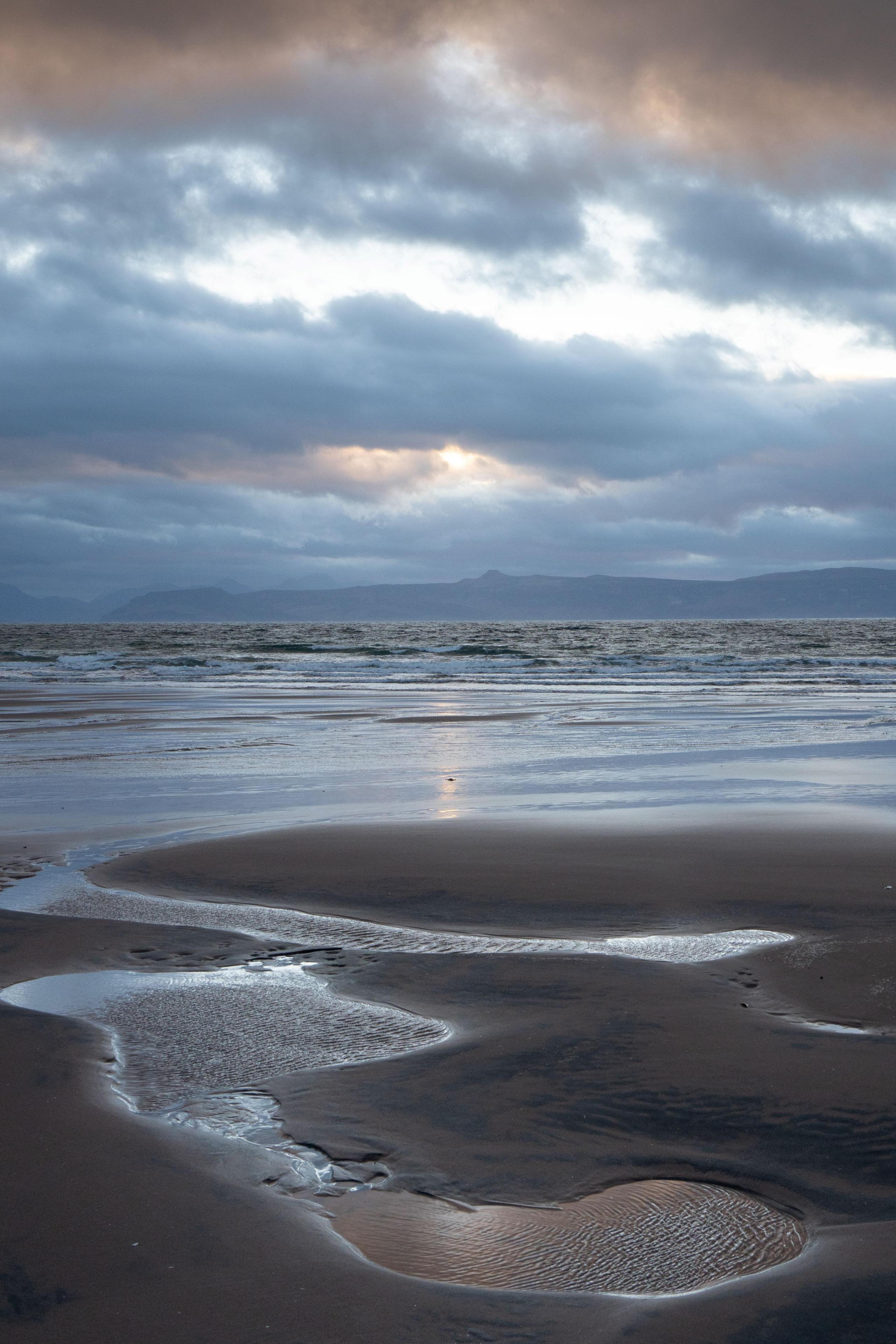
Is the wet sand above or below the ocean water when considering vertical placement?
below

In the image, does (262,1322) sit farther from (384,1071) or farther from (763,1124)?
(763,1124)

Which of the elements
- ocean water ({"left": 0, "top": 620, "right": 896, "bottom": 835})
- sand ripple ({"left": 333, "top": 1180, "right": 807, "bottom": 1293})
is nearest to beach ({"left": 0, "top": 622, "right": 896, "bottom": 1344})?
sand ripple ({"left": 333, "top": 1180, "right": 807, "bottom": 1293})

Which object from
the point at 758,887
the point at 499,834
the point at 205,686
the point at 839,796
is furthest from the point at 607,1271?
the point at 205,686

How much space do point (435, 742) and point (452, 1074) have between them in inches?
415

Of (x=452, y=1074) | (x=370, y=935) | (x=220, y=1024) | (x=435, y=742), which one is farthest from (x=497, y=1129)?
(x=435, y=742)

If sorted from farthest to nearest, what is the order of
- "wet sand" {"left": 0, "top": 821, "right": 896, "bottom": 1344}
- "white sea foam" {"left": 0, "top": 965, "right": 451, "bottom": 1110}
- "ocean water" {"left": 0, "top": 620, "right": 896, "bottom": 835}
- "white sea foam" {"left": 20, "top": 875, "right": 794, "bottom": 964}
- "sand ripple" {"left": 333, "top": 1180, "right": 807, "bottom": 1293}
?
"ocean water" {"left": 0, "top": 620, "right": 896, "bottom": 835} < "white sea foam" {"left": 20, "top": 875, "right": 794, "bottom": 964} < "white sea foam" {"left": 0, "top": 965, "right": 451, "bottom": 1110} < "sand ripple" {"left": 333, "top": 1180, "right": 807, "bottom": 1293} < "wet sand" {"left": 0, "top": 821, "right": 896, "bottom": 1344}

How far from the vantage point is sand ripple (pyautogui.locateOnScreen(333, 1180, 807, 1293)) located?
7.50ft

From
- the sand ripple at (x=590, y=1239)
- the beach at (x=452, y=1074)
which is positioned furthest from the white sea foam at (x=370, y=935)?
A: the sand ripple at (x=590, y=1239)

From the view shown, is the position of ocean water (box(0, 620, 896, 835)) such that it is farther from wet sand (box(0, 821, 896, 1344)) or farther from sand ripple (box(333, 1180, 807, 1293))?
sand ripple (box(333, 1180, 807, 1293))

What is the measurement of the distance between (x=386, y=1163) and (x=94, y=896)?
11.7 ft

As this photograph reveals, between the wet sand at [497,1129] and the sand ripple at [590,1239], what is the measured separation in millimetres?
30

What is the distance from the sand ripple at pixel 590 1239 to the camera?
2.29 m

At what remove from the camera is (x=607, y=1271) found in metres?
2.31

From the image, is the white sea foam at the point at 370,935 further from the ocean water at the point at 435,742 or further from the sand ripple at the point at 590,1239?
the ocean water at the point at 435,742
